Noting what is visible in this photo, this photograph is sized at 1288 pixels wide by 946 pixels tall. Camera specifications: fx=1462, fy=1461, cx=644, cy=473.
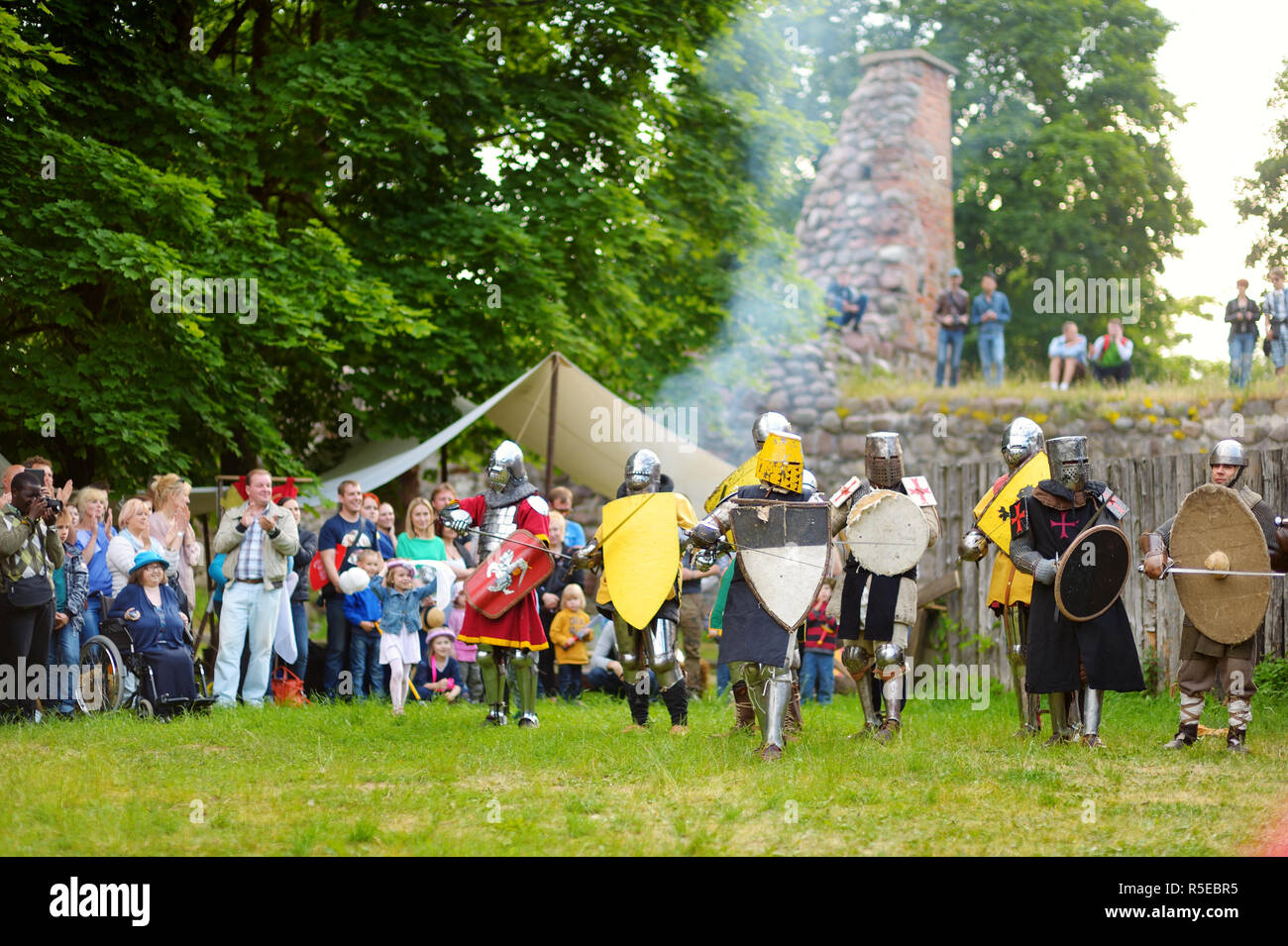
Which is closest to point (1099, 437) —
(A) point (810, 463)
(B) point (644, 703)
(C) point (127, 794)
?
(A) point (810, 463)

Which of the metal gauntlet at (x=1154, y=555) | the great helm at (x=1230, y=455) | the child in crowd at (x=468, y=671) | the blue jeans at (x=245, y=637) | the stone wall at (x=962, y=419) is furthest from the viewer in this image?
the stone wall at (x=962, y=419)

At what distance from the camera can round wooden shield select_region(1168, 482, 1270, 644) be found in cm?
707

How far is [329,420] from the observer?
13.5 m

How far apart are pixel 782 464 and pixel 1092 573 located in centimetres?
159

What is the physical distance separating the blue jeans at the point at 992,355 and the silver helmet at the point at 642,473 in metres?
11.2

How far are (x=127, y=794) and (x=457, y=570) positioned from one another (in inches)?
182

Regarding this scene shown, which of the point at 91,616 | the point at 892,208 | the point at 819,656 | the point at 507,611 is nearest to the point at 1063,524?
the point at 507,611

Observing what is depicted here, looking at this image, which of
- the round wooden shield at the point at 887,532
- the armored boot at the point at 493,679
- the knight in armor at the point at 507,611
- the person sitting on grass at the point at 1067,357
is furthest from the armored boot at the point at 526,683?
the person sitting on grass at the point at 1067,357

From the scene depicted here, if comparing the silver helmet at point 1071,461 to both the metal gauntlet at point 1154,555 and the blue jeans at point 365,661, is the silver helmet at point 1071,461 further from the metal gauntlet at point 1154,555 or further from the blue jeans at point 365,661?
the blue jeans at point 365,661

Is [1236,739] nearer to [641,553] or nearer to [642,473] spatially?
[641,553]

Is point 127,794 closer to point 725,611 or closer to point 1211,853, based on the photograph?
point 725,611

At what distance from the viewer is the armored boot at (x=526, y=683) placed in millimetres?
8328

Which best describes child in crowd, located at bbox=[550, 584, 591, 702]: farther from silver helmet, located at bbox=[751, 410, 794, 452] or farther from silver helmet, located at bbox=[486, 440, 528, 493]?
silver helmet, located at bbox=[751, 410, 794, 452]

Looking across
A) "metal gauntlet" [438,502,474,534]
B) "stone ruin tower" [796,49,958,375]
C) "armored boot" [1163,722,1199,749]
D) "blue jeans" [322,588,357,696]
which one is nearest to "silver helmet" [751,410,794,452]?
"metal gauntlet" [438,502,474,534]
